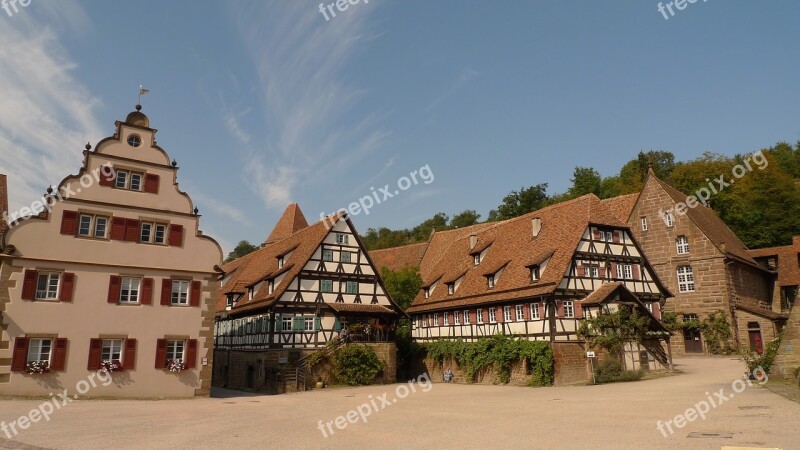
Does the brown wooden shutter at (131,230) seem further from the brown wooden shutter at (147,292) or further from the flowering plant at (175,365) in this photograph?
the flowering plant at (175,365)

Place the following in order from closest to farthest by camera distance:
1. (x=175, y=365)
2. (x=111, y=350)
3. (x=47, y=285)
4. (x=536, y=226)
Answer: (x=47, y=285) < (x=111, y=350) < (x=175, y=365) < (x=536, y=226)

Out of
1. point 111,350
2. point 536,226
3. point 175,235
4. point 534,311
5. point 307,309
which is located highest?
point 536,226

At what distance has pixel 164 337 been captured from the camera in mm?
25000

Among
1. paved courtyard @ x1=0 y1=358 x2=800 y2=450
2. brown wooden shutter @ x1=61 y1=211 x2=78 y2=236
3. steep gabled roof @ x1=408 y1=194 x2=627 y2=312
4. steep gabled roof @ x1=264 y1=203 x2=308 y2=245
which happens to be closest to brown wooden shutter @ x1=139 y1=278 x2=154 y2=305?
brown wooden shutter @ x1=61 y1=211 x2=78 y2=236

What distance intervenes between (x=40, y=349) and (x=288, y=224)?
115ft

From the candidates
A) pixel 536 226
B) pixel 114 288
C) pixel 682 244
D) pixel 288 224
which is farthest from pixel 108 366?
pixel 682 244

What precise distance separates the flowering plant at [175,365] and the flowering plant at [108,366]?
205 centimetres

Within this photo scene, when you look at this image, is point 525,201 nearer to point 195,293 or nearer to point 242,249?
point 195,293

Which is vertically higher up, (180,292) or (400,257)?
(400,257)

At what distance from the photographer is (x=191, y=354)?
83.5 ft

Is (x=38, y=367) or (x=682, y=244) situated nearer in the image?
(x=38, y=367)

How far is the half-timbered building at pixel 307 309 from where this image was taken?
30.5 meters

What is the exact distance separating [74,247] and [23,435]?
12220 millimetres

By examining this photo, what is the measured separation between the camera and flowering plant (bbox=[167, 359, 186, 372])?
24781 millimetres
